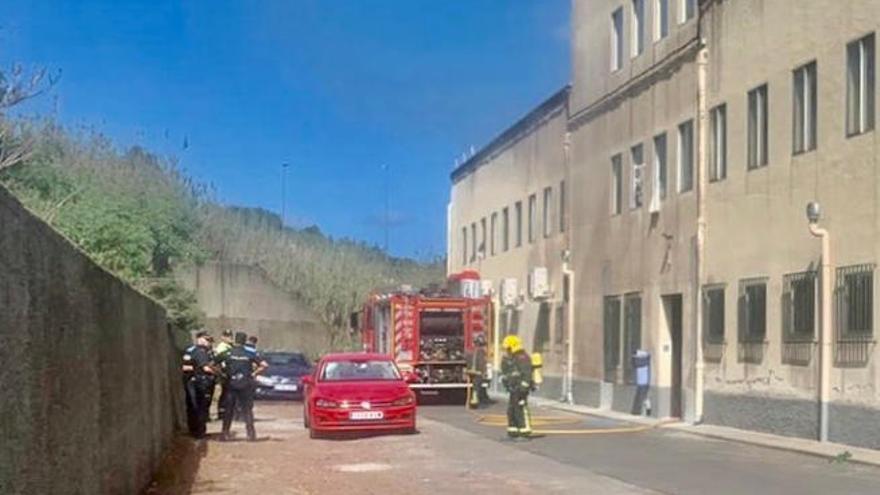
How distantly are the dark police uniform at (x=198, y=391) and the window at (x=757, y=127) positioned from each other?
1050 cm

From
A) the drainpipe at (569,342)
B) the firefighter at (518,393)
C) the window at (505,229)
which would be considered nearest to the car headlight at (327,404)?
the firefighter at (518,393)

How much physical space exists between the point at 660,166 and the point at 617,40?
4.88 meters

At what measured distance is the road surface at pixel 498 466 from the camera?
1498 cm

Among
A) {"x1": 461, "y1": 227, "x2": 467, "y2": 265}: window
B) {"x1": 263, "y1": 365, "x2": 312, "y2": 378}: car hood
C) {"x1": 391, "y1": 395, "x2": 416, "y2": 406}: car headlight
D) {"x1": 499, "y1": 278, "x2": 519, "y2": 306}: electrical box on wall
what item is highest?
{"x1": 461, "y1": 227, "x2": 467, "y2": 265}: window

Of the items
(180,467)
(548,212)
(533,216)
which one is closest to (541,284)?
(548,212)

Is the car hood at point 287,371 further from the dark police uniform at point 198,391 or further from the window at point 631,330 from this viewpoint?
the dark police uniform at point 198,391

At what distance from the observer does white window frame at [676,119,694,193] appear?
2741 cm

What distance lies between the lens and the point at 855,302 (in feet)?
66.0

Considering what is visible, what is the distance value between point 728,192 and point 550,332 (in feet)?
47.6

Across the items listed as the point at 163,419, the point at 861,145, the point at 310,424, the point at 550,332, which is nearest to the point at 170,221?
the point at 550,332

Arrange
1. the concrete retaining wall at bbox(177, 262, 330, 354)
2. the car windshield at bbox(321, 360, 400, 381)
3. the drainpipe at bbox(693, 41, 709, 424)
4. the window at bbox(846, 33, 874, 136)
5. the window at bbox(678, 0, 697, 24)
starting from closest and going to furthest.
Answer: the window at bbox(846, 33, 874, 136) → the car windshield at bbox(321, 360, 400, 381) → the drainpipe at bbox(693, 41, 709, 424) → the window at bbox(678, 0, 697, 24) → the concrete retaining wall at bbox(177, 262, 330, 354)

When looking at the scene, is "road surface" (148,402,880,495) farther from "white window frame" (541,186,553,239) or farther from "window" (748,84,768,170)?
"white window frame" (541,186,553,239)

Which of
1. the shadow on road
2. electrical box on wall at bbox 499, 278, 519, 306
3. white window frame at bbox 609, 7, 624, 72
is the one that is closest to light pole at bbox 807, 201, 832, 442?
the shadow on road

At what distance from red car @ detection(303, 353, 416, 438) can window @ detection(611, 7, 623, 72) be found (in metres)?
12.4
